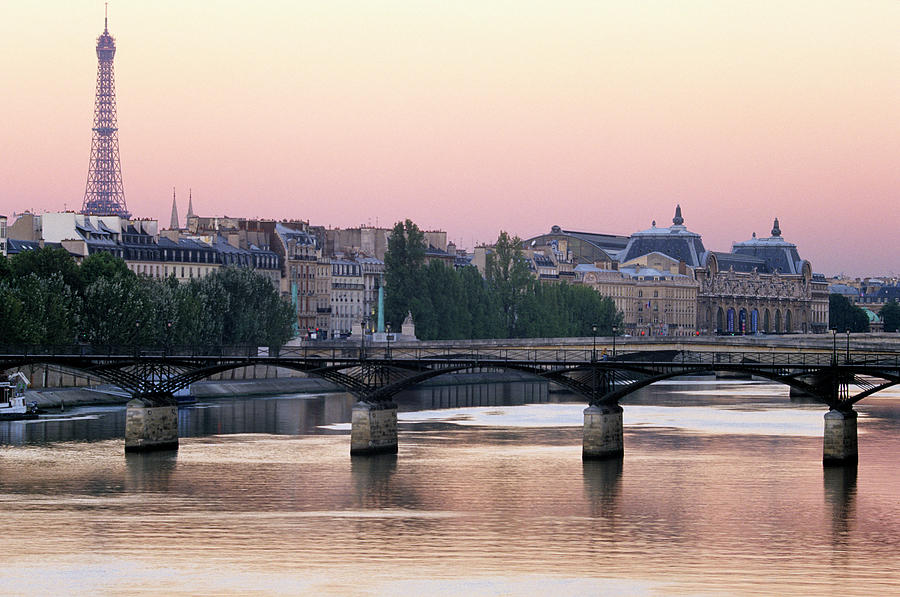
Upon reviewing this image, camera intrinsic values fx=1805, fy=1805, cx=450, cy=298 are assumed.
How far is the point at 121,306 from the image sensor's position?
11206 centimetres

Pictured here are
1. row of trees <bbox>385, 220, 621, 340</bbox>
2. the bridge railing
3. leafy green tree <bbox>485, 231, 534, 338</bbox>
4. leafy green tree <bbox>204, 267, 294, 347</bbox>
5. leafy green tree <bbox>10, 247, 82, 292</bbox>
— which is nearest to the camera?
the bridge railing

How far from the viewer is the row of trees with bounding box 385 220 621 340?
155125 millimetres

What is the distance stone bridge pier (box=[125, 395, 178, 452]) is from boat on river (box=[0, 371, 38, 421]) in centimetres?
1673

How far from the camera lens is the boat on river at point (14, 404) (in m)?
93.6

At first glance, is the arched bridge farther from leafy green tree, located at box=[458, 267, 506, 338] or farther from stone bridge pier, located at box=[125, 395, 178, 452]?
leafy green tree, located at box=[458, 267, 506, 338]

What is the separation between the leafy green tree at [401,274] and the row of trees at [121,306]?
19.7 m

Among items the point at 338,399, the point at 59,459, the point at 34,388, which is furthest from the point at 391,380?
the point at 338,399

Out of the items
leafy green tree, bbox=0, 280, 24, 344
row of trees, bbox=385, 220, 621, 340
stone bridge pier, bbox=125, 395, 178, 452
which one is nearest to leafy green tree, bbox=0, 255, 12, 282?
leafy green tree, bbox=0, 280, 24, 344

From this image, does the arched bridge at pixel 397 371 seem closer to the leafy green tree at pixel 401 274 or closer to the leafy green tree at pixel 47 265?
the leafy green tree at pixel 47 265

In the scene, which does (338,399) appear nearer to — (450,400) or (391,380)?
(450,400)

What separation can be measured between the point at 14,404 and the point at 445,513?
42643 mm

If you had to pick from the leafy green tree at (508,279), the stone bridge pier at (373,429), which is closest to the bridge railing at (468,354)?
the stone bridge pier at (373,429)

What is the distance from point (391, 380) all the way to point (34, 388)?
113ft

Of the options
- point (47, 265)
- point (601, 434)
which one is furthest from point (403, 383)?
point (47, 265)
